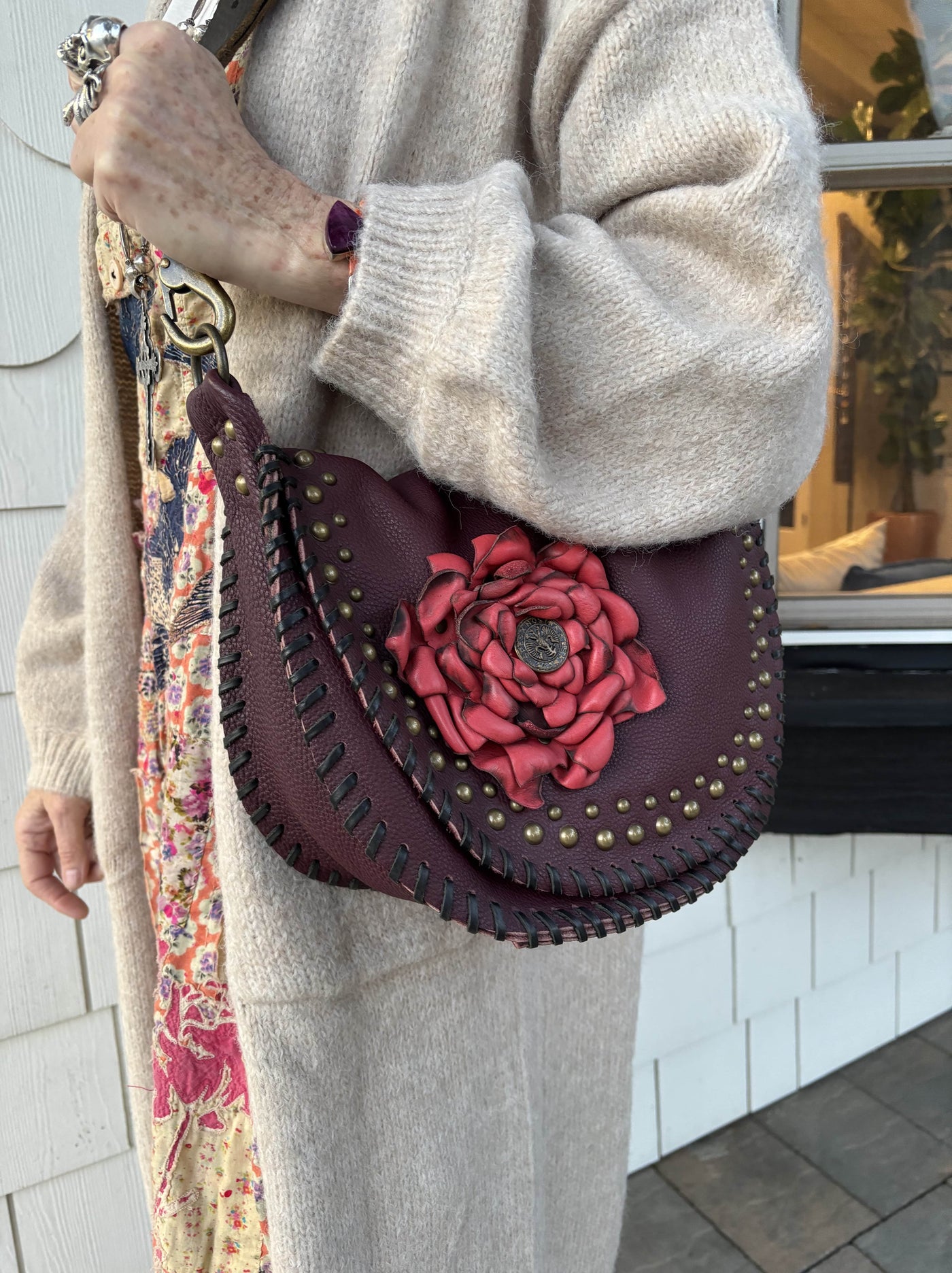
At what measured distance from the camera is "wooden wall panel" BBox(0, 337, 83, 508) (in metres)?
1.00

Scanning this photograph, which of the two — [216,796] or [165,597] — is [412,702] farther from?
[165,597]

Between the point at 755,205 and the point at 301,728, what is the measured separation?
350 millimetres

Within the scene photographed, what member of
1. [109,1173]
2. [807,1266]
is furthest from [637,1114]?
[109,1173]

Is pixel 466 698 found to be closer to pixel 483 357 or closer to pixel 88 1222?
pixel 483 357

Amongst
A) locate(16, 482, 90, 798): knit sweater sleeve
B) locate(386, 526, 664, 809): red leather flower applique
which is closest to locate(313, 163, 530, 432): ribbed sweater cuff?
locate(386, 526, 664, 809): red leather flower applique

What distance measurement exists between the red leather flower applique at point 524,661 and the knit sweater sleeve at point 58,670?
50 centimetres

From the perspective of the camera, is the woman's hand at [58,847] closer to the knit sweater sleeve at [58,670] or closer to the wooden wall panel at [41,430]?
the knit sweater sleeve at [58,670]

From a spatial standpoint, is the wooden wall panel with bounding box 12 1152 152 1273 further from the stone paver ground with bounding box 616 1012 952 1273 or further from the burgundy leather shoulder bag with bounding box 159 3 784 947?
the burgundy leather shoulder bag with bounding box 159 3 784 947

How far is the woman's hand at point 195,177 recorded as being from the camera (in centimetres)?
45

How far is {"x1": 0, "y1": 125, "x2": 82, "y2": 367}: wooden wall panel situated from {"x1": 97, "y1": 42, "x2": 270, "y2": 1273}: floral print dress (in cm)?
39

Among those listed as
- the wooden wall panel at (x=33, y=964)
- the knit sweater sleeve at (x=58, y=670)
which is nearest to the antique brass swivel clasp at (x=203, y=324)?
the knit sweater sleeve at (x=58, y=670)

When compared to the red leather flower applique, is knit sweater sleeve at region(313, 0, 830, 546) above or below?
above

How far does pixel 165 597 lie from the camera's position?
66 cm

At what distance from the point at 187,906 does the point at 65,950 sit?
0.58 m
